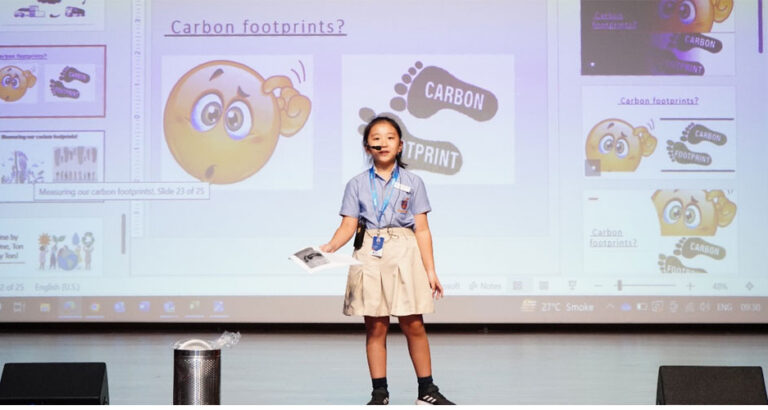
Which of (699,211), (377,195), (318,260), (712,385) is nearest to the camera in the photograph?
(712,385)

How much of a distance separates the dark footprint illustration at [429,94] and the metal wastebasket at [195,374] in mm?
3375

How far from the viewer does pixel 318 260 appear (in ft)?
9.49

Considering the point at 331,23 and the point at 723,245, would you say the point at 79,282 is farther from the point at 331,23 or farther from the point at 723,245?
the point at 723,245

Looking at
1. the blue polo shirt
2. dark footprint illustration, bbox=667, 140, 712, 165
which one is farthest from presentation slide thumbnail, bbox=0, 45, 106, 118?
dark footprint illustration, bbox=667, 140, 712, 165

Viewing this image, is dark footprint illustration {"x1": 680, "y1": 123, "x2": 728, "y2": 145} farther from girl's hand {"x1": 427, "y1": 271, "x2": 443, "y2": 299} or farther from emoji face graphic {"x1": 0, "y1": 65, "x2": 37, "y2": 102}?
emoji face graphic {"x1": 0, "y1": 65, "x2": 37, "y2": 102}

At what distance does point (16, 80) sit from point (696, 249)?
13.4 ft

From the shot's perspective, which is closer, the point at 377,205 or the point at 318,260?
the point at 318,260

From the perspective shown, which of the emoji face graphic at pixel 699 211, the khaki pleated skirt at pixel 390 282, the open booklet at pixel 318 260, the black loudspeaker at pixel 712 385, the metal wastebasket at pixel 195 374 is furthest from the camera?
the emoji face graphic at pixel 699 211

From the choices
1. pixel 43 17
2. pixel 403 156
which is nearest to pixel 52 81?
pixel 43 17

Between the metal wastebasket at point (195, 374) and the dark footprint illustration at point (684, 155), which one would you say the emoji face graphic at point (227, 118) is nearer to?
the dark footprint illustration at point (684, 155)

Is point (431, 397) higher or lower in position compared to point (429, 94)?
lower

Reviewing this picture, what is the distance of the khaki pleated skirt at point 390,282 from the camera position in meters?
3.15

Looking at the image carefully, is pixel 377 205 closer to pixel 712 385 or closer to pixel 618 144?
pixel 712 385

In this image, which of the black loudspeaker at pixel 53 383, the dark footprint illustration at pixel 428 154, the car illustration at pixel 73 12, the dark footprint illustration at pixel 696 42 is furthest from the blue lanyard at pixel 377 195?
the car illustration at pixel 73 12
